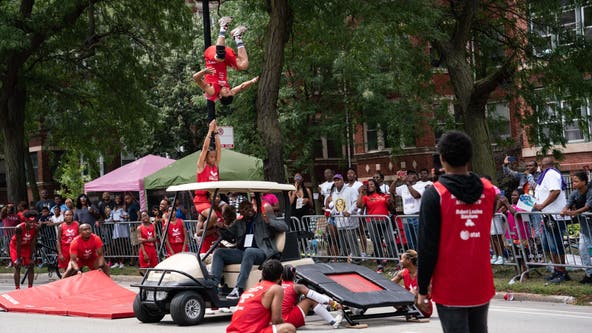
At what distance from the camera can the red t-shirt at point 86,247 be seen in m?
18.2

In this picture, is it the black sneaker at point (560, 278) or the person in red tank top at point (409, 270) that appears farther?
the black sneaker at point (560, 278)

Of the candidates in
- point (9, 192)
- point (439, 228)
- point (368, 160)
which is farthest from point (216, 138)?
point (368, 160)

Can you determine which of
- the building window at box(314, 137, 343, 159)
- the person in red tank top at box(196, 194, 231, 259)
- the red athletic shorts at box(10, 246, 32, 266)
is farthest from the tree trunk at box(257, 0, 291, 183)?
the building window at box(314, 137, 343, 159)

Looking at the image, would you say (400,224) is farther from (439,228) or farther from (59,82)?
(59,82)

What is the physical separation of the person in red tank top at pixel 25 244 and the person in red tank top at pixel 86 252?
116 inches

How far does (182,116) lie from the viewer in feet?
160

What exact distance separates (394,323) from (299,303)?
4.73 feet

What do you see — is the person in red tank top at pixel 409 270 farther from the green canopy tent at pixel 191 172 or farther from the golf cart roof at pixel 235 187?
the green canopy tent at pixel 191 172

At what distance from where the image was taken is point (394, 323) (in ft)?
41.9

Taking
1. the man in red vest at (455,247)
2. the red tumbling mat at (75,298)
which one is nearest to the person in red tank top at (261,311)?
A: the man in red vest at (455,247)

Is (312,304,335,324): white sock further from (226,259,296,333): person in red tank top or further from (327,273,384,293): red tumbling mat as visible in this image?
(226,259,296,333): person in red tank top

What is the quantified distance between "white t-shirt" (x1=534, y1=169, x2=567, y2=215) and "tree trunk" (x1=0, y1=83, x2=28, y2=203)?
18.6m

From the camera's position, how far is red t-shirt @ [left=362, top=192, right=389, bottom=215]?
63.8 feet

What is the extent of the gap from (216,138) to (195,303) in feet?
14.8
